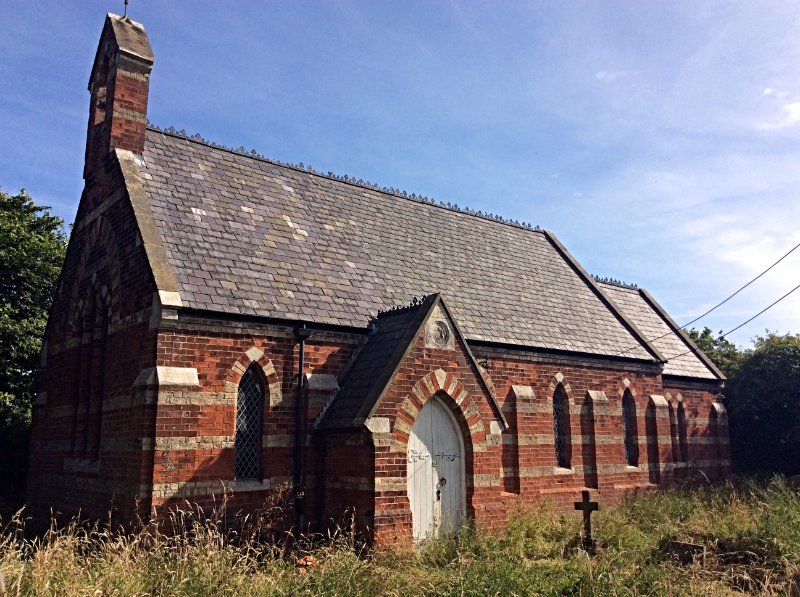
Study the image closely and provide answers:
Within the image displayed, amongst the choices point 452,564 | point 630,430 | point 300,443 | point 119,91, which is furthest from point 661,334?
point 119,91

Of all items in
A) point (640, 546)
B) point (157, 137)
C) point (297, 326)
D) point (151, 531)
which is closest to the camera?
point (151, 531)

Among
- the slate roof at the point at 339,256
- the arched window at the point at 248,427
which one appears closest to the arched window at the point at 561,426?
the slate roof at the point at 339,256

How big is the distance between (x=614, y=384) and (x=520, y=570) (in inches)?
484

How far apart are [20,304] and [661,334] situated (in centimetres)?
2380

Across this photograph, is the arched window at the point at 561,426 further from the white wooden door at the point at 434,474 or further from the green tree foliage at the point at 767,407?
the green tree foliage at the point at 767,407

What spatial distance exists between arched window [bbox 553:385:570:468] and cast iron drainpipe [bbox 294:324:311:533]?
8.57 meters

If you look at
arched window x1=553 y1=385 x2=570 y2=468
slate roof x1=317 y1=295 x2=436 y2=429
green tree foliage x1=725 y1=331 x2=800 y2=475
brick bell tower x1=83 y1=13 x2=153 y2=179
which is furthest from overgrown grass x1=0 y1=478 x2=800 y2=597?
green tree foliage x1=725 y1=331 x2=800 y2=475

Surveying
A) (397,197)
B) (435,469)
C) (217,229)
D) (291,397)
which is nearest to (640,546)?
(435,469)

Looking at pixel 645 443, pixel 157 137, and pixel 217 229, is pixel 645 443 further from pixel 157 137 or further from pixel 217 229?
pixel 157 137

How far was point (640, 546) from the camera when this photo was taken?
1334cm

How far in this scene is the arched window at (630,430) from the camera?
2164 cm

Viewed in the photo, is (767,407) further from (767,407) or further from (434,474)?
(434,474)

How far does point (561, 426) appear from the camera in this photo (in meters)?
19.7

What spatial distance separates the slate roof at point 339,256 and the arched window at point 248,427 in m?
1.55
